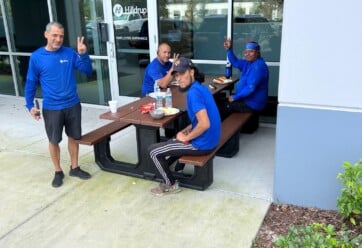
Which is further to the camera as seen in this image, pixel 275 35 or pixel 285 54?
pixel 275 35

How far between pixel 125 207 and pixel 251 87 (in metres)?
2.17

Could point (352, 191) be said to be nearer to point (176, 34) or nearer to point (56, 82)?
point (56, 82)

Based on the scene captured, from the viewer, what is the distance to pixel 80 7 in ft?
20.6

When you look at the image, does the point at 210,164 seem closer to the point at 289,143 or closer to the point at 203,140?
the point at 203,140

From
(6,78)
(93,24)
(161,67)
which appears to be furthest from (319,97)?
(6,78)

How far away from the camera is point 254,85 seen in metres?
4.53

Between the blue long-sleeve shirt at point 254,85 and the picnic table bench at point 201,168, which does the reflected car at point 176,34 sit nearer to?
the blue long-sleeve shirt at point 254,85

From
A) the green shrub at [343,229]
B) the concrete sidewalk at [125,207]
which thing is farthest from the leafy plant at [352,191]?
the concrete sidewalk at [125,207]

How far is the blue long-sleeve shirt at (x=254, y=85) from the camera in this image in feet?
14.8

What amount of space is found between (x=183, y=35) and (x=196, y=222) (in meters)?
3.42

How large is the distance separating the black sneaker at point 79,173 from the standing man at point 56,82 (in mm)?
179

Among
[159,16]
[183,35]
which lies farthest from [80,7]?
[183,35]

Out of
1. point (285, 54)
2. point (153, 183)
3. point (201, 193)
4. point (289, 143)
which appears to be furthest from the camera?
point (153, 183)

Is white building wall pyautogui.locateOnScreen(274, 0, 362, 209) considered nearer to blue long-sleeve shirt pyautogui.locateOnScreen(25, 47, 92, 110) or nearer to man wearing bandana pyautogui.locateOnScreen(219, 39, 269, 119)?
man wearing bandana pyautogui.locateOnScreen(219, 39, 269, 119)
